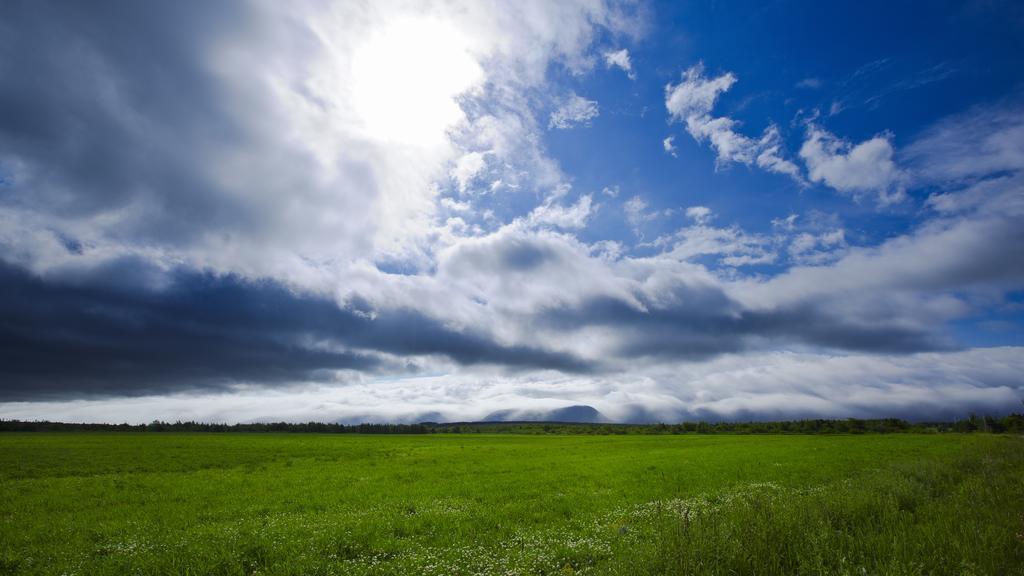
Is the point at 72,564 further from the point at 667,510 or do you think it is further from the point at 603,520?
the point at 667,510

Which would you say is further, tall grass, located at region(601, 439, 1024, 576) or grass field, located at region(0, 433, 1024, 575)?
grass field, located at region(0, 433, 1024, 575)

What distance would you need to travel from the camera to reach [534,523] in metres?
16.7

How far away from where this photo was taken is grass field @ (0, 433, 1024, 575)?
918 cm

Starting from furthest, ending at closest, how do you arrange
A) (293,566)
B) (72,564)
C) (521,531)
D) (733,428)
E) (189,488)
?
(733,428)
(189,488)
(521,531)
(72,564)
(293,566)

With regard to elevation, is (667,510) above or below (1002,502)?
below

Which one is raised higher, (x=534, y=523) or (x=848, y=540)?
(x=848, y=540)

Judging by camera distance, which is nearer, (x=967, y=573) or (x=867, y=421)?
(x=967, y=573)

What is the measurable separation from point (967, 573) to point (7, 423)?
257 metres

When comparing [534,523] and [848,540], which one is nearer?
[848,540]

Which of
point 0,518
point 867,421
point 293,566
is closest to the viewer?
point 293,566

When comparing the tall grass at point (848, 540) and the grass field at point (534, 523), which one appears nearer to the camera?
the tall grass at point (848, 540)

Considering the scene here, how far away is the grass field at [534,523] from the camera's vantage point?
9180 mm

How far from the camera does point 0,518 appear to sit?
66.7ft

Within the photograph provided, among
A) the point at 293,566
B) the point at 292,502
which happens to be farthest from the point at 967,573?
the point at 292,502
